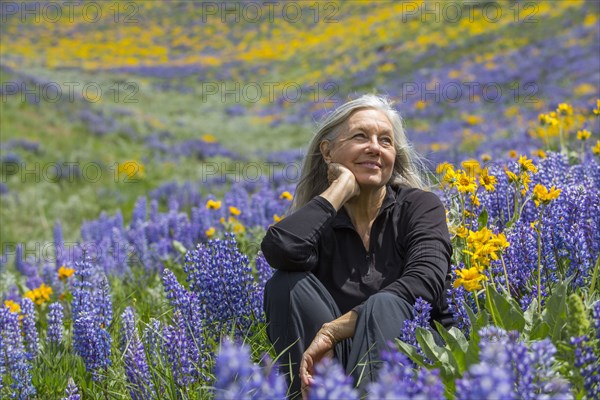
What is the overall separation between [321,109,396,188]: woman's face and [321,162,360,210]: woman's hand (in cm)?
6

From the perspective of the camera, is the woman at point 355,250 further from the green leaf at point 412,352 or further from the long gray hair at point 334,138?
the green leaf at point 412,352

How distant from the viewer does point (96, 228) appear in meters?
7.67

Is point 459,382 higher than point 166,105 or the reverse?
higher

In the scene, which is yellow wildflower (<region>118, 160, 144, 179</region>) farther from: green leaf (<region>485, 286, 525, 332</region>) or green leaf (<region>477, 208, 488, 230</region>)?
green leaf (<region>485, 286, 525, 332</region>)

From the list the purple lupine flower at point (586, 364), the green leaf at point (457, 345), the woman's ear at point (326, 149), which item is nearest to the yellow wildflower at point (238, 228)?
the woman's ear at point (326, 149)

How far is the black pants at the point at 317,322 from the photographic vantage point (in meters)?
2.88

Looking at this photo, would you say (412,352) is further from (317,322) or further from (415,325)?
(317,322)

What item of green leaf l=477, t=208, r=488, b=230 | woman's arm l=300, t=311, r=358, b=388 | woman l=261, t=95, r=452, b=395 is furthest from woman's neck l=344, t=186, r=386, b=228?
woman's arm l=300, t=311, r=358, b=388

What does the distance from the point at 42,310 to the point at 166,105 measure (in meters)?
22.8

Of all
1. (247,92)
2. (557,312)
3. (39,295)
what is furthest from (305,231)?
(247,92)

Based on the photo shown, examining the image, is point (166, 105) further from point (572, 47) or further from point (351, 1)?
point (351, 1)

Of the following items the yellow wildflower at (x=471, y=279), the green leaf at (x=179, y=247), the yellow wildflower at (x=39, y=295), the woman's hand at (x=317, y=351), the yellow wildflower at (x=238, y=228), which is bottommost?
the green leaf at (x=179, y=247)

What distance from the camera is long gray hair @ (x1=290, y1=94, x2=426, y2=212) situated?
4047 millimetres

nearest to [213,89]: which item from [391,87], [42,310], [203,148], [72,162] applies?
[391,87]
